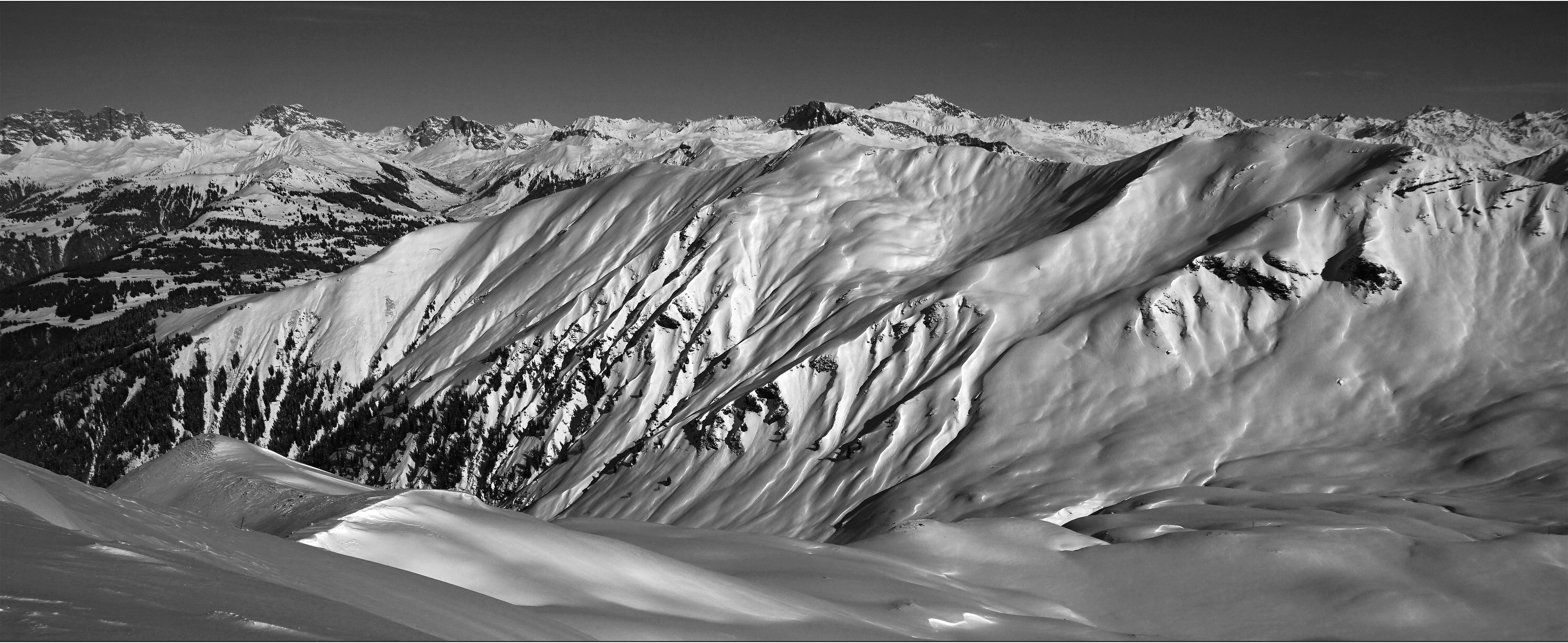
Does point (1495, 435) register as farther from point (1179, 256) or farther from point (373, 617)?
point (373, 617)

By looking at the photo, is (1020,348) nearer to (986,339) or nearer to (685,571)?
(986,339)

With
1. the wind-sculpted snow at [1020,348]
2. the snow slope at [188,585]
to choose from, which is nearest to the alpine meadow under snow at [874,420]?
the snow slope at [188,585]

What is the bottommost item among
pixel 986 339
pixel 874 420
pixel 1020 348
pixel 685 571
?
pixel 685 571

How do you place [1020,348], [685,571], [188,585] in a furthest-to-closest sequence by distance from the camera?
[1020,348] → [685,571] → [188,585]

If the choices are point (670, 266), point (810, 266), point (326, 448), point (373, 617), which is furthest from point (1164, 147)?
point (326, 448)

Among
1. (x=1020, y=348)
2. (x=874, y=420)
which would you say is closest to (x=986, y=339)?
(x=1020, y=348)
